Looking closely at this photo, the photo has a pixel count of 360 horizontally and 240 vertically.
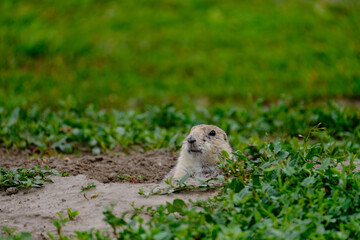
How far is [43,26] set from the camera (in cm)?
1020

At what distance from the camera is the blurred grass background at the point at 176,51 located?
882 centimetres

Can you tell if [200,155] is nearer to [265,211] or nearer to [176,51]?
[265,211]

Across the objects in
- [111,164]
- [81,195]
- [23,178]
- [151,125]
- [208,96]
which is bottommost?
[208,96]

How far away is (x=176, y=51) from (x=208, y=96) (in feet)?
4.82

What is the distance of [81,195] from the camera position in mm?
4133

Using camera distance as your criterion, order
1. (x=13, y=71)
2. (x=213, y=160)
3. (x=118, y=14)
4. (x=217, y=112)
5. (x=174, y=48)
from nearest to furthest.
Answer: (x=213, y=160) < (x=217, y=112) < (x=13, y=71) < (x=174, y=48) < (x=118, y=14)

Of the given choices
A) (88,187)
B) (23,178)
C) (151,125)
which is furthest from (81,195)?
(151,125)

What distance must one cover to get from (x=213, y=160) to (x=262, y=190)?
3.83 ft

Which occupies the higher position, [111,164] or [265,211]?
[265,211]

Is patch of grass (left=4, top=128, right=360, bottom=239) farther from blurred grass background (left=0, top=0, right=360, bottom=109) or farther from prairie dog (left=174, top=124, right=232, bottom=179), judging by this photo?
blurred grass background (left=0, top=0, right=360, bottom=109)

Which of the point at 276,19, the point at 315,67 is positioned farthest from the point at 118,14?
the point at 315,67

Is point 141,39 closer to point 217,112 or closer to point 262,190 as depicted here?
point 217,112

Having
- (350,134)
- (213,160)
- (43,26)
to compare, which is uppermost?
(43,26)

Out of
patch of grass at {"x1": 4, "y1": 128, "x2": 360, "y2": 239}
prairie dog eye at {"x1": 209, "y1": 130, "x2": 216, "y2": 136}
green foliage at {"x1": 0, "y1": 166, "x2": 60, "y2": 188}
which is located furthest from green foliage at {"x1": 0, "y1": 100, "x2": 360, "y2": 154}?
patch of grass at {"x1": 4, "y1": 128, "x2": 360, "y2": 239}
